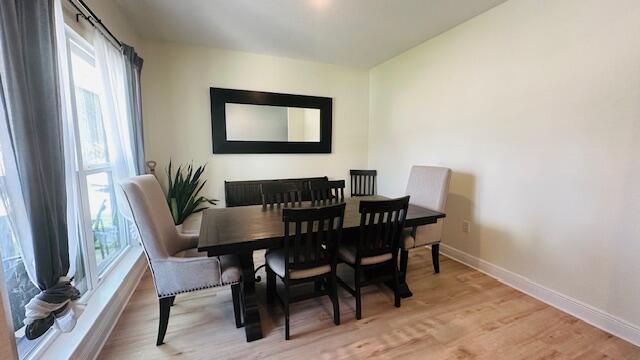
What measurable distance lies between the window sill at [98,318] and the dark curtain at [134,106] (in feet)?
3.08

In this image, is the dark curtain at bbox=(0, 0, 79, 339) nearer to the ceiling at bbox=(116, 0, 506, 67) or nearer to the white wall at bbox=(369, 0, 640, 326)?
the ceiling at bbox=(116, 0, 506, 67)

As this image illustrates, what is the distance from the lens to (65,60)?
161 centimetres

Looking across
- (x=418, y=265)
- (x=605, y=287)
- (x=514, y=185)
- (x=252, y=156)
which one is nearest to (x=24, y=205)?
(x=252, y=156)

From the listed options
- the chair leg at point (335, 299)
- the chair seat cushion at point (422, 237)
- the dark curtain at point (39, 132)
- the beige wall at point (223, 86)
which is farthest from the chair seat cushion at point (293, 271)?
the beige wall at point (223, 86)

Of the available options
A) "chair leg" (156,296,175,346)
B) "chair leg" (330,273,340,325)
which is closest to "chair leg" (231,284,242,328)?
"chair leg" (156,296,175,346)

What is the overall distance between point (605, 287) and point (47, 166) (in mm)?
3433

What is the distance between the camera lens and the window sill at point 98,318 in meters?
1.35

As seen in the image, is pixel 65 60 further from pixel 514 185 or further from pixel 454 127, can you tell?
pixel 514 185

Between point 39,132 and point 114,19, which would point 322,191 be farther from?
point 114,19

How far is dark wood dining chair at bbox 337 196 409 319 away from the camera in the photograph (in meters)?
1.81

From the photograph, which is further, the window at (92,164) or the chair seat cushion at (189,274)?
the window at (92,164)

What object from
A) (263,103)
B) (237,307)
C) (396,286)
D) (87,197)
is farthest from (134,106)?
(396,286)

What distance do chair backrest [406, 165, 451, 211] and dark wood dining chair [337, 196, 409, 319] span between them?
2.31 feet

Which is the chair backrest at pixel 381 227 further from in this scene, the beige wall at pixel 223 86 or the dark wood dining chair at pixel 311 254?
the beige wall at pixel 223 86
